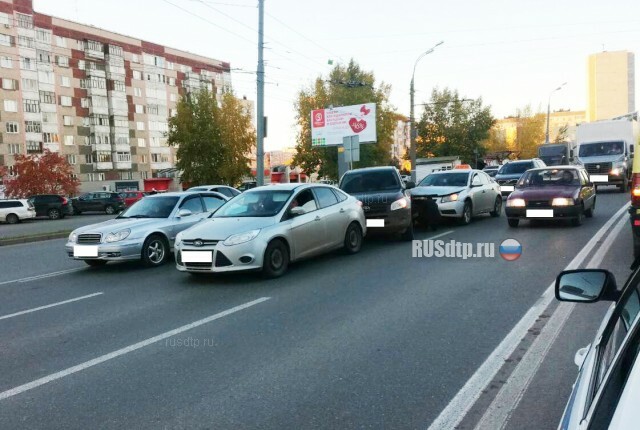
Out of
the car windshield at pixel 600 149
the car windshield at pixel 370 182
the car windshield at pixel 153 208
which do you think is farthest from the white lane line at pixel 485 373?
the car windshield at pixel 600 149

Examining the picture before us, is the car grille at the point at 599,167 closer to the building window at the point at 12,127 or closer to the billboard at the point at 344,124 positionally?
the billboard at the point at 344,124

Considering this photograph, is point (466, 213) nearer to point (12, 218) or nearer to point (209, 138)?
point (12, 218)

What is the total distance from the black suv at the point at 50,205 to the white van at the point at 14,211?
80.0 inches

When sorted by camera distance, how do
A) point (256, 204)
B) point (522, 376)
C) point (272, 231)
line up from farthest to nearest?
point (256, 204) → point (272, 231) → point (522, 376)

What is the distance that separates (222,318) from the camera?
245 inches

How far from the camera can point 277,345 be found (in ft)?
16.8

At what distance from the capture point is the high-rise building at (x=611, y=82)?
6147 inches

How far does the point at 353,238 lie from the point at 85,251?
5.03 meters

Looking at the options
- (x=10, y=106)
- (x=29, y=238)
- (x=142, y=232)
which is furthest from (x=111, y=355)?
(x=10, y=106)

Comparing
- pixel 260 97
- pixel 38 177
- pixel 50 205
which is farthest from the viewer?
pixel 38 177

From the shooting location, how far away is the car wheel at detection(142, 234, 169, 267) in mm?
10391

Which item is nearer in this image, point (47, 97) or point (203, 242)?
point (203, 242)

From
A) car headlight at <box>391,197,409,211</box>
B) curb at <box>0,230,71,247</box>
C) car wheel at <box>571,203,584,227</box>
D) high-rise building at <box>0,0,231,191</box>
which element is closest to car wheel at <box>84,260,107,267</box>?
car headlight at <box>391,197,409,211</box>

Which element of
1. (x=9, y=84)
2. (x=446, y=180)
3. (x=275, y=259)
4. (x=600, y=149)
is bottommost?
(x=275, y=259)
